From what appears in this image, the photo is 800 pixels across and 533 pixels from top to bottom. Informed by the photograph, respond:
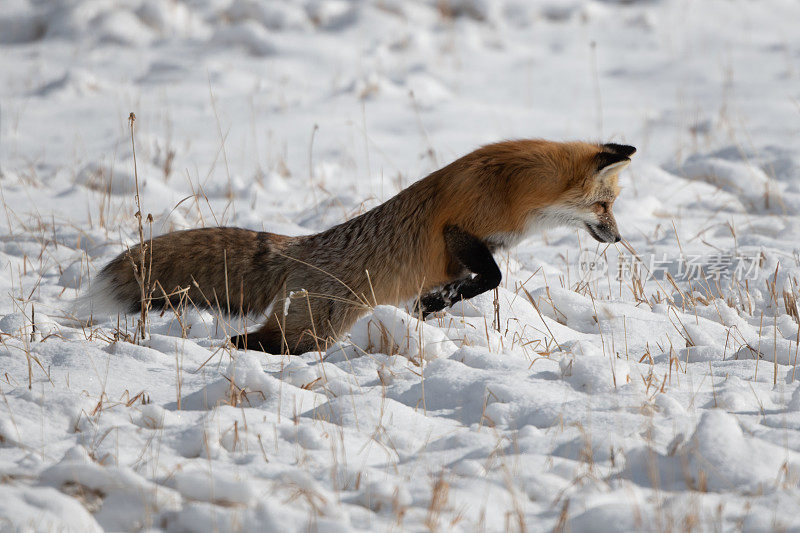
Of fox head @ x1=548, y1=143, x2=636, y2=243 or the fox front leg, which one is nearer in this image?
the fox front leg

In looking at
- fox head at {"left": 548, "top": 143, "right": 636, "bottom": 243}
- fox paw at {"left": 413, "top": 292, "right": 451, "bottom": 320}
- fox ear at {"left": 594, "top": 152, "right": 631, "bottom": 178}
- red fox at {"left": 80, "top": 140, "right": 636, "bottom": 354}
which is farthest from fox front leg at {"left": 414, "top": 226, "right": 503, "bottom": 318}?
fox ear at {"left": 594, "top": 152, "right": 631, "bottom": 178}

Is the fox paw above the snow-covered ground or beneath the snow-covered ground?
beneath

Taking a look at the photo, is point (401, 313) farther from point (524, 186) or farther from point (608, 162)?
point (608, 162)

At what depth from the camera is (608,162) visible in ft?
17.4

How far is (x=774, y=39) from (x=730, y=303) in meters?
12.3

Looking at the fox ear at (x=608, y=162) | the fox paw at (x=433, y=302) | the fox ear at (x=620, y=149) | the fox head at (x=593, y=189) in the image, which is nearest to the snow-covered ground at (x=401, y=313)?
the fox paw at (x=433, y=302)

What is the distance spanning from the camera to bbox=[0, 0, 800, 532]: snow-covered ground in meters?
2.95

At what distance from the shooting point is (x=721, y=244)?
7562 mm

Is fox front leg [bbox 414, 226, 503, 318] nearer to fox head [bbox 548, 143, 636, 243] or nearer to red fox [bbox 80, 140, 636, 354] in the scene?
red fox [bbox 80, 140, 636, 354]

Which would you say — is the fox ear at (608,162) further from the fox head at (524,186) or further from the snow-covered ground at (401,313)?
the snow-covered ground at (401,313)

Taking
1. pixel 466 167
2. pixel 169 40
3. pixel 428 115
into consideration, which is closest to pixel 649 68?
pixel 428 115

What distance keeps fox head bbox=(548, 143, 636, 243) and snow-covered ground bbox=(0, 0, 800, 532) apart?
1.70ft

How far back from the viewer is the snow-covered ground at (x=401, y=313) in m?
2.95

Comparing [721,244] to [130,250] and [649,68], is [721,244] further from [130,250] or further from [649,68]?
[649,68]
